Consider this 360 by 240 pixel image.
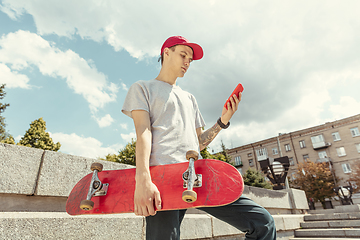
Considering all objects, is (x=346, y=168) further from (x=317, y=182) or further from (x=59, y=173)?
(x=59, y=173)

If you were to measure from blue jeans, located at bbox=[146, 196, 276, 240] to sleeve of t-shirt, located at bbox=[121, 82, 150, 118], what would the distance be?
2.40 feet

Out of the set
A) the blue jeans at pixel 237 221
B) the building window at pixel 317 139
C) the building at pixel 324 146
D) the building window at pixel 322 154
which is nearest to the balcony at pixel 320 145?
the building at pixel 324 146

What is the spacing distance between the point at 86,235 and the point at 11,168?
1038mm

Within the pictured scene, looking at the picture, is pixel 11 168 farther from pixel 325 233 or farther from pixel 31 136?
pixel 31 136

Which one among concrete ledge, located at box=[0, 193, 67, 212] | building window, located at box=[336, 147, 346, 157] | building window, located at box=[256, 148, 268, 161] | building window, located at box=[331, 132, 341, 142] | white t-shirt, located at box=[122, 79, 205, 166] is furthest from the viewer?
building window, located at box=[256, 148, 268, 161]

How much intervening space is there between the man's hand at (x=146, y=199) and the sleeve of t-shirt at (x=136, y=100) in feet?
1.78

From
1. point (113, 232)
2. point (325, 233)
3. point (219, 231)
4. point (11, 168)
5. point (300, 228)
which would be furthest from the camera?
point (300, 228)

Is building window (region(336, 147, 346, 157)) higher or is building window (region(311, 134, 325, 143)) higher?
building window (region(311, 134, 325, 143))

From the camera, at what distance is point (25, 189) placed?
2.17 meters

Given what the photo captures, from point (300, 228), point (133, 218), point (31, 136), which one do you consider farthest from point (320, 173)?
point (31, 136)

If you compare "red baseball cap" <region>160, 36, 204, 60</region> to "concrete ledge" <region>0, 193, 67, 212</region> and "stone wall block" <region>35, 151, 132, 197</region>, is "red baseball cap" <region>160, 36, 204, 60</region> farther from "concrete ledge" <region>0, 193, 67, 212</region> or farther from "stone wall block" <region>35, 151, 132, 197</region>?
"concrete ledge" <region>0, 193, 67, 212</region>

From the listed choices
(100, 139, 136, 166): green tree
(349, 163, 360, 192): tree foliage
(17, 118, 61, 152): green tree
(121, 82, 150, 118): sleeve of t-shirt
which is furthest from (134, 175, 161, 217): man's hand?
(349, 163, 360, 192): tree foliage

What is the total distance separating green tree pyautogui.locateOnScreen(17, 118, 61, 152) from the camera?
2038 centimetres

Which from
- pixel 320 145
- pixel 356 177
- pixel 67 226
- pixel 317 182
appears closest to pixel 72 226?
pixel 67 226
